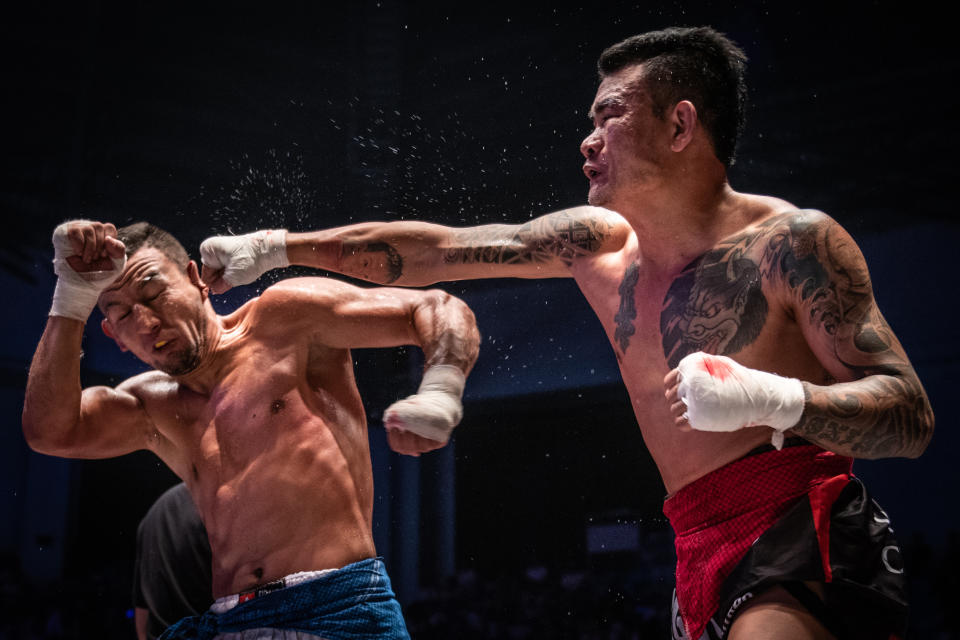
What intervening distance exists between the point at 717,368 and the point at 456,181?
226 cm

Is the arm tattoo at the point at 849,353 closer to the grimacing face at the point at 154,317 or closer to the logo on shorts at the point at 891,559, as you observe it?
the logo on shorts at the point at 891,559

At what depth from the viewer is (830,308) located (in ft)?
4.01

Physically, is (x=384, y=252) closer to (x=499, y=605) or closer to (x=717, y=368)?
(x=717, y=368)

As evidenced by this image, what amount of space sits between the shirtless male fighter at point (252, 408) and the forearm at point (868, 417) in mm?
627

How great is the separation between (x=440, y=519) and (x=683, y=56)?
8.46 ft

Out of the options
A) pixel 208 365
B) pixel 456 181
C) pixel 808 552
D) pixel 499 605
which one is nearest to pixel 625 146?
pixel 808 552

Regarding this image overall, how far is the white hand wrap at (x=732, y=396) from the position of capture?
3.58ft

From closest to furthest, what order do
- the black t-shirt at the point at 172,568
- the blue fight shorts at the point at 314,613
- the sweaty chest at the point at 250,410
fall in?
the blue fight shorts at the point at 314,613 → the sweaty chest at the point at 250,410 → the black t-shirt at the point at 172,568

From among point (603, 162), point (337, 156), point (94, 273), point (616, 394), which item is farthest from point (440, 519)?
point (603, 162)

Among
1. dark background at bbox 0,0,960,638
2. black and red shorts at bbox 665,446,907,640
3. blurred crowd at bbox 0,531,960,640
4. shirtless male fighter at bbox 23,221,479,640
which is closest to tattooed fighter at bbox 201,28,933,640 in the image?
black and red shorts at bbox 665,446,907,640

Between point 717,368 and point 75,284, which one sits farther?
point 75,284

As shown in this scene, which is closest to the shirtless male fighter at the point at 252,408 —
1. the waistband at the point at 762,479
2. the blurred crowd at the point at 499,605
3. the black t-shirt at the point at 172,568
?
the waistband at the point at 762,479

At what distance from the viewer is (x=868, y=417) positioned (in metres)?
1.13

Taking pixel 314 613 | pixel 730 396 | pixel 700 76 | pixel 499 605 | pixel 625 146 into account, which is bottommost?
pixel 499 605
